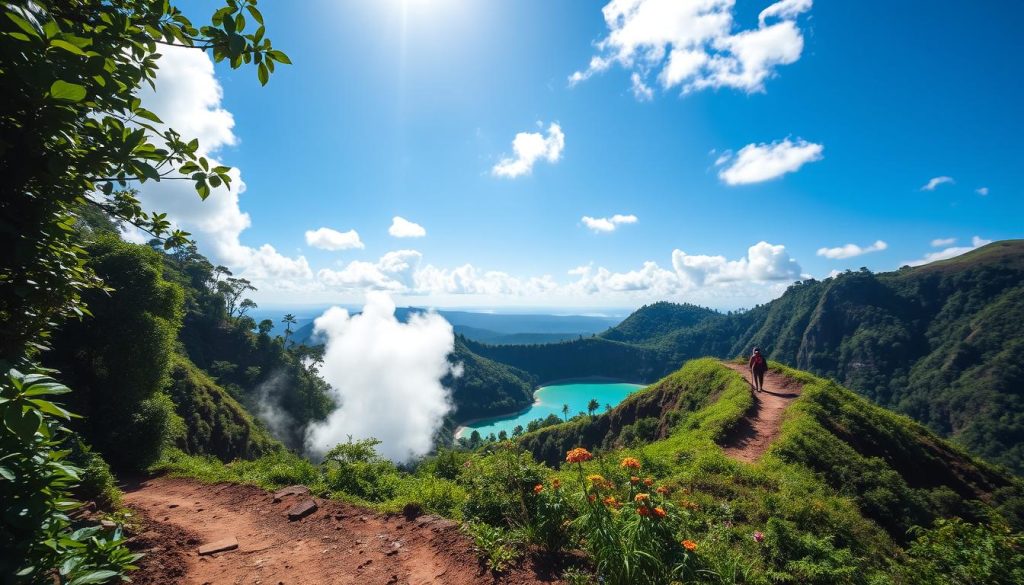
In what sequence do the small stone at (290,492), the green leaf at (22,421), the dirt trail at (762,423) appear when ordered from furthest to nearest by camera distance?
1. the dirt trail at (762,423)
2. the small stone at (290,492)
3. the green leaf at (22,421)

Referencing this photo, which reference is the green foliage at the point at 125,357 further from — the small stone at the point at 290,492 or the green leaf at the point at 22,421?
the green leaf at the point at 22,421

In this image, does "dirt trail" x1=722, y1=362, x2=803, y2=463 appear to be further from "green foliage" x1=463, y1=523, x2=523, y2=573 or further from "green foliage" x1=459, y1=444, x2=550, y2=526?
"green foliage" x1=463, y1=523, x2=523, y2=573

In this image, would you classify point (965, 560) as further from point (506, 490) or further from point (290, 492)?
point (290, 492)

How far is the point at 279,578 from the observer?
5.14 meters

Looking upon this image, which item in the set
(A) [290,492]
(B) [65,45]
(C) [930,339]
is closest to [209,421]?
(A) [290,492]

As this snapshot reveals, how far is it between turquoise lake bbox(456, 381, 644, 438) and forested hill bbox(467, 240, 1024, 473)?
193 feet

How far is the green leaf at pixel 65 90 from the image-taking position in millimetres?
1612

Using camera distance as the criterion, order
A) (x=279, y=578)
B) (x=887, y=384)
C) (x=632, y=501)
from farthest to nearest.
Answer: (x=887, y=384) < (x=279, y=578) < (x=632, y=501)

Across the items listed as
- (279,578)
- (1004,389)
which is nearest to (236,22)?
(279,578)

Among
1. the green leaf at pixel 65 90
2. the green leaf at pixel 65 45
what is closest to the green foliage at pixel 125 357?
the green leaf at pixel 65 90

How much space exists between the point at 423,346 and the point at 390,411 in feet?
148

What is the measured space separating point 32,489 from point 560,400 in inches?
6748

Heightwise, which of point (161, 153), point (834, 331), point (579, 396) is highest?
point (161, 153)

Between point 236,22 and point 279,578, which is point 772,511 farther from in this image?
point 236,22
